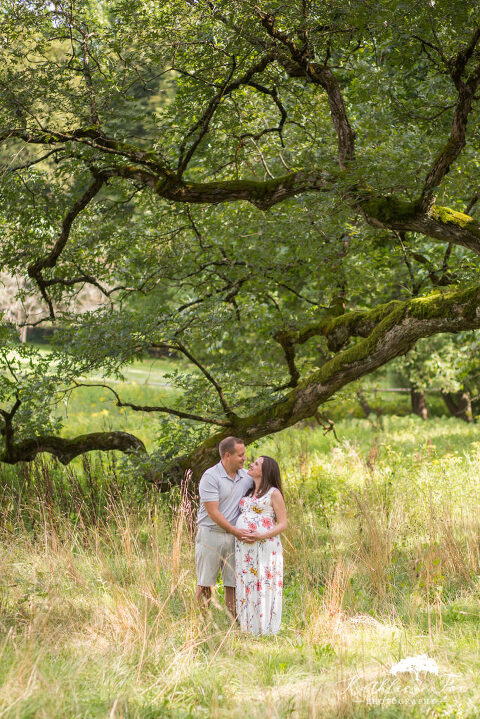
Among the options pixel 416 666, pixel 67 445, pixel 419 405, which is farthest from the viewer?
pixel 419 405

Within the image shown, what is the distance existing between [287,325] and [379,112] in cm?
271

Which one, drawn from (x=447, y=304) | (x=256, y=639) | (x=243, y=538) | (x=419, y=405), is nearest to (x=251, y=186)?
(x=447, y=304)

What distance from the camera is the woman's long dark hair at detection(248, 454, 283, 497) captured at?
4855mm

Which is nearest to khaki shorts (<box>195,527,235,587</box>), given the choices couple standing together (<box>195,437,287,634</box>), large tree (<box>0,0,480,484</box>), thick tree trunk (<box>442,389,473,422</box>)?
couple standing together (<box>195,437,287,634</box>)

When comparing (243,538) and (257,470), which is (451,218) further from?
→ (243,538)

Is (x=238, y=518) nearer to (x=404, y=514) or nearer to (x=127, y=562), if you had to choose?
(x=127, y=562)

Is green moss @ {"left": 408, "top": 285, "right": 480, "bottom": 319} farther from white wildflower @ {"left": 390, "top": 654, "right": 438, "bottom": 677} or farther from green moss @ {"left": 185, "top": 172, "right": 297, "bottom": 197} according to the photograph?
white wildflower @ {"left": 390, "top": 654, "right": 438, "bottom": 677}

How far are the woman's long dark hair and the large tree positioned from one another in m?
2.18

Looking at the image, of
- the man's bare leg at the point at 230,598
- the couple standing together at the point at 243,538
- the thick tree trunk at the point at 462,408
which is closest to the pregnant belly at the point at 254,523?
the couple standing together at the point at 243,538

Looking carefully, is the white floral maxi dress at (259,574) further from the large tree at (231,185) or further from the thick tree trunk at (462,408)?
the thick tree trunk at (462,408)

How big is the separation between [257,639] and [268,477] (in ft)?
3.59

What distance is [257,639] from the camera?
454 cm

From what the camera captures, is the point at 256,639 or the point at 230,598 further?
the point at 230,598

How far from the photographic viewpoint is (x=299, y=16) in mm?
5648
